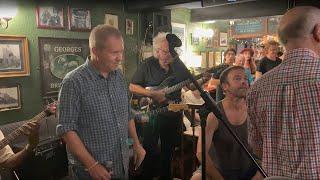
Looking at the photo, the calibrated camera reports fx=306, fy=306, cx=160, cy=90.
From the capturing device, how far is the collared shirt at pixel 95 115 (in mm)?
1644

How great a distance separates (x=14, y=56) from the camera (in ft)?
11.2

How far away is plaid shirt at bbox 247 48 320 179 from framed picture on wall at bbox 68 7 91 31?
3.36 metres

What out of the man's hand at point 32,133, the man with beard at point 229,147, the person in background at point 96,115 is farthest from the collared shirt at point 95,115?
the man's hand at point 32,133

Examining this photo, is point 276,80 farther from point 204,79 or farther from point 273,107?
point 204,79

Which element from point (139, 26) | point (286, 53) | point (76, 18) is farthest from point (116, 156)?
point (139, 26)

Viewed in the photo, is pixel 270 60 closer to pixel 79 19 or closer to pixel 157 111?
pixel 157 111

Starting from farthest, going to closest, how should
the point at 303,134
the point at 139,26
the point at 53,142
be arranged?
the point at 139,26 → the point at 53,142 → the point at 303,134

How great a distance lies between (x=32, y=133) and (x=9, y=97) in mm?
1195

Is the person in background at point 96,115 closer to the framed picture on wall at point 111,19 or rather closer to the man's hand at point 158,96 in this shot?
the man's hand at point 158,96

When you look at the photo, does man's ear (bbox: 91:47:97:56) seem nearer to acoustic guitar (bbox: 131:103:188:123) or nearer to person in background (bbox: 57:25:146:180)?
person in background (bbox: 57:25:146:180)

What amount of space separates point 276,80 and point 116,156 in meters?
1.02

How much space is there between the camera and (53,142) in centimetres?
310

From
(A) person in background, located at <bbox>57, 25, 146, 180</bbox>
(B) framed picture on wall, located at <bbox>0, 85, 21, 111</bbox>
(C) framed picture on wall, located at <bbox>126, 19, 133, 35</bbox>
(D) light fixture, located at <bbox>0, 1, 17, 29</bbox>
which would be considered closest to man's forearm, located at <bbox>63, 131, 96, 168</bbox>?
(A) person in background, located at <bbox>57, 25, 146, 180</bbox>

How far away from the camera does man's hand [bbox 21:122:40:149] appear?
7.88ft
